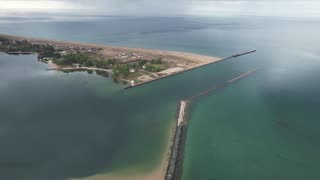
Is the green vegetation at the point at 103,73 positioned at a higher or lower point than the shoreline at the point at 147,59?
lower

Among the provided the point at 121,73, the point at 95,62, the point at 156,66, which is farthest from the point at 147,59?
the point at 121,73

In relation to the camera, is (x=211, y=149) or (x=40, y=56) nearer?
(x=211, y=149)

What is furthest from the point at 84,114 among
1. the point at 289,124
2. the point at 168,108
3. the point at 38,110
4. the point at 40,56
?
the point at 40,56

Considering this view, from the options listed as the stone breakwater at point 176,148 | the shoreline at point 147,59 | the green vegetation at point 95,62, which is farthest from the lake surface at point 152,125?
the green vegetation at point 95,62

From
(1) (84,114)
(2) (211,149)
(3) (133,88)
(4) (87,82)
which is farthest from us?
(4) (87,82)

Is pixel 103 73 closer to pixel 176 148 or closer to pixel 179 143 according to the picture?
pixel 179 143

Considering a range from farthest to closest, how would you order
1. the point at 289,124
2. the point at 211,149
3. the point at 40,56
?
the point at 40,56, the point at 289,124, the point at 211,149

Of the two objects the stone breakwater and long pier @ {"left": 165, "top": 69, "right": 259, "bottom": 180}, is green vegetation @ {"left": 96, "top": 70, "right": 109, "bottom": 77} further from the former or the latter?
the stone breakwater

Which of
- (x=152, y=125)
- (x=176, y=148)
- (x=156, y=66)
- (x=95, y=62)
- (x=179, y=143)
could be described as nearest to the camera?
(x=176, y=148)

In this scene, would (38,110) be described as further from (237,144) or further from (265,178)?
(265,178)

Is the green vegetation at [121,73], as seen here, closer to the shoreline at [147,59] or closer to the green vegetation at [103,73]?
the shoreline at [147,59]

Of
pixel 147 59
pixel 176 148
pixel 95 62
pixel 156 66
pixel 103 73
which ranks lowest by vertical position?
pixel 176 148
